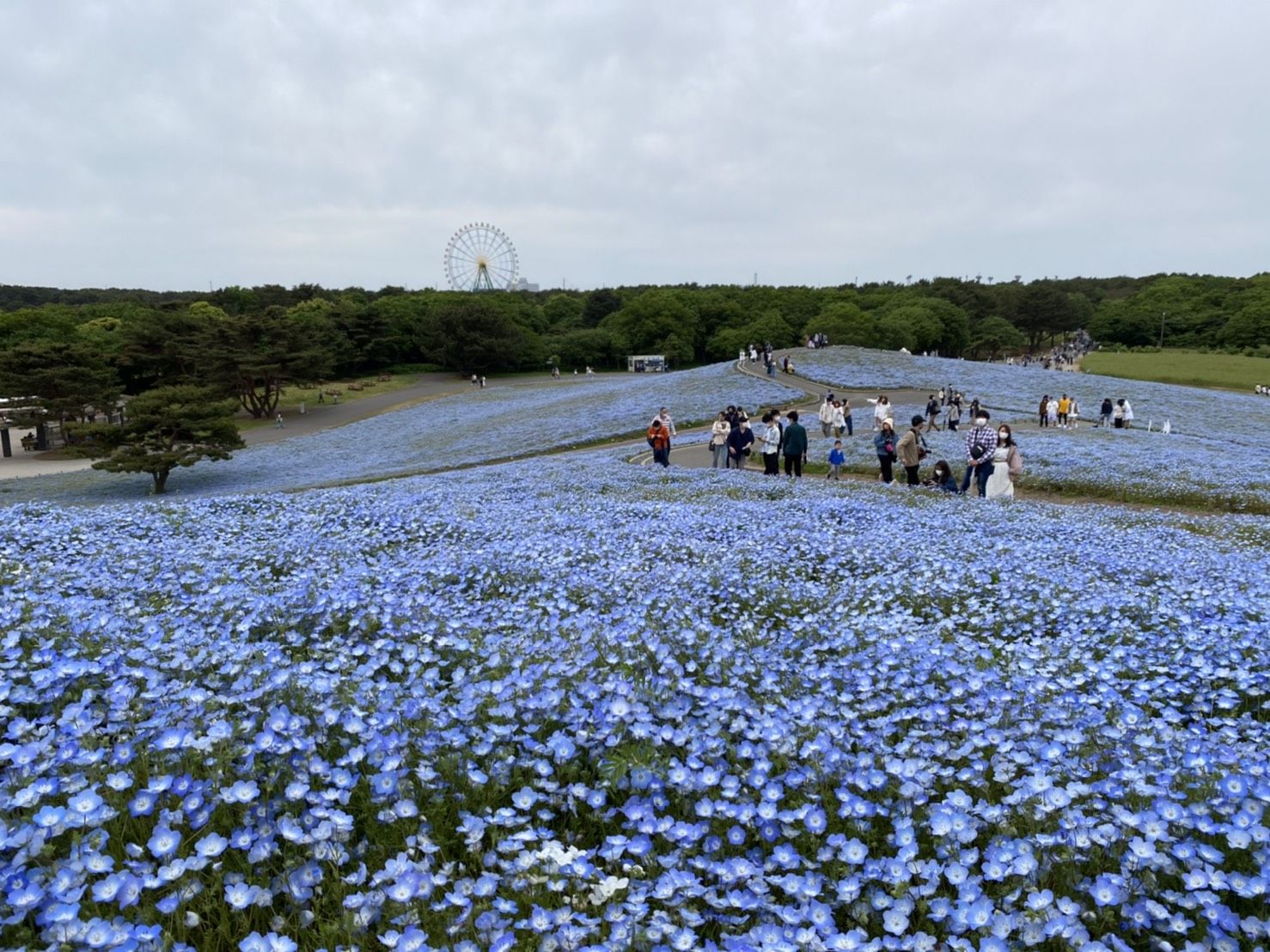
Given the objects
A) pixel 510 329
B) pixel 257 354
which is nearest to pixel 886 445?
pixel 257 354

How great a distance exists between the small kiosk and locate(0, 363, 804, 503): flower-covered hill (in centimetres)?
2920

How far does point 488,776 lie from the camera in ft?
12.4

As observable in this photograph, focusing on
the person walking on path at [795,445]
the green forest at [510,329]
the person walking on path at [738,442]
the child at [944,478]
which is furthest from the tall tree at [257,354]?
the child at [944,478]

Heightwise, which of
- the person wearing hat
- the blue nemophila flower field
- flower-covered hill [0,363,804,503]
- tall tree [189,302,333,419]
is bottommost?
flower-covered hill [0,363,804,503]

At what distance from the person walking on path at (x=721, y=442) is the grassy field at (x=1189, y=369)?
57.9m

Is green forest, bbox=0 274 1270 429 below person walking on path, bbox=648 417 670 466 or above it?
above

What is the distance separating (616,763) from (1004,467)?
48.2 feet

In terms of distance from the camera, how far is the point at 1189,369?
7388 centimetres

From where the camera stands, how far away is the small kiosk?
8450 cm

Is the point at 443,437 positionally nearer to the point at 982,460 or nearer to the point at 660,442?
the point at 660,442

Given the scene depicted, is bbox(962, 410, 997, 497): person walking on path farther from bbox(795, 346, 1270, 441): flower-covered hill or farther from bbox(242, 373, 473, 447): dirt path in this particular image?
bbox(242, 373, 473, 447): dirt path

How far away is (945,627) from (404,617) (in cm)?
427

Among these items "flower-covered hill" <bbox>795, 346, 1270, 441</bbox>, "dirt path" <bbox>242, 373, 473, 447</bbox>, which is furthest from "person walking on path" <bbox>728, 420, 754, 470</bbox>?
"dirt path" <bbox>242, 373, 473, 447</bbox>

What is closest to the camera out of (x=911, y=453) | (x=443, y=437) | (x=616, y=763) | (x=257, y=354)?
(x=616, y=763)
